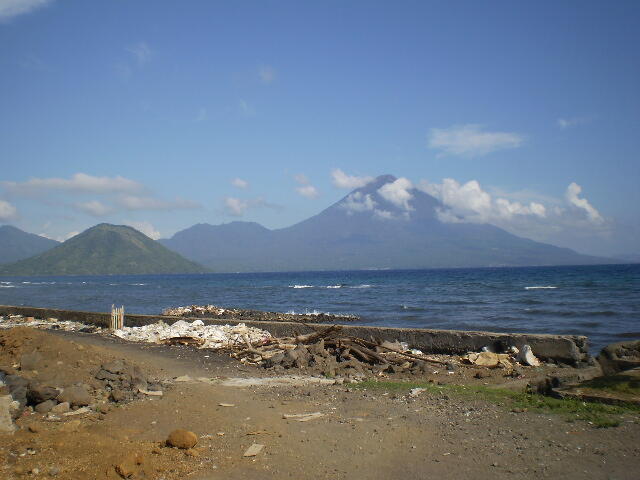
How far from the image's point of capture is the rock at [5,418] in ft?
19.1

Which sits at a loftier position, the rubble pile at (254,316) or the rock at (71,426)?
the rock at (71,426)

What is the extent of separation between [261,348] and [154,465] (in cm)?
746

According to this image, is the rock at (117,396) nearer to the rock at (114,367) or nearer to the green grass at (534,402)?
the rock at (114,367)

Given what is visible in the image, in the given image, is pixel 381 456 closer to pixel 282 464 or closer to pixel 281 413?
pixel 282 464

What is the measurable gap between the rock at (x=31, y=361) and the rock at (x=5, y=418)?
87.8 inches

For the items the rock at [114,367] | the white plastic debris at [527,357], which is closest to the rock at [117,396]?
the rock at [114,367]

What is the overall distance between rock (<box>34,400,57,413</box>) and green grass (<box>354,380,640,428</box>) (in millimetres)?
4342

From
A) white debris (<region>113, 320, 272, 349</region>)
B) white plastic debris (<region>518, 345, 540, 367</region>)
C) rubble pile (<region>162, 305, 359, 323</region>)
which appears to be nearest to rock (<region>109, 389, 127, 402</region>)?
white debris (<region>113, 320, 272, 349</region>)

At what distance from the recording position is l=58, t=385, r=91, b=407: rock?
23.5ft

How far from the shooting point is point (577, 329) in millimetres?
18250

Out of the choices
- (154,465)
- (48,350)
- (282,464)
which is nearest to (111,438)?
(154,465)

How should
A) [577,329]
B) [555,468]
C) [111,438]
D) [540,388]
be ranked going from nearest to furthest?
[555,468] < [111,438] < [540,388] < [577,329]

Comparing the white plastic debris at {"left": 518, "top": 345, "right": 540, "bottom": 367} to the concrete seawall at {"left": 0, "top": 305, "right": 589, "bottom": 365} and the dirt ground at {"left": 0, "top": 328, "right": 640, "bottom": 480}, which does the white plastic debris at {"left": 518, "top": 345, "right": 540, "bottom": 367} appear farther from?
the dirt ground at {"left": 0, "top": 328, "right": 640, "bottom": 480}

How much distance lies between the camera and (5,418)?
5.93m
